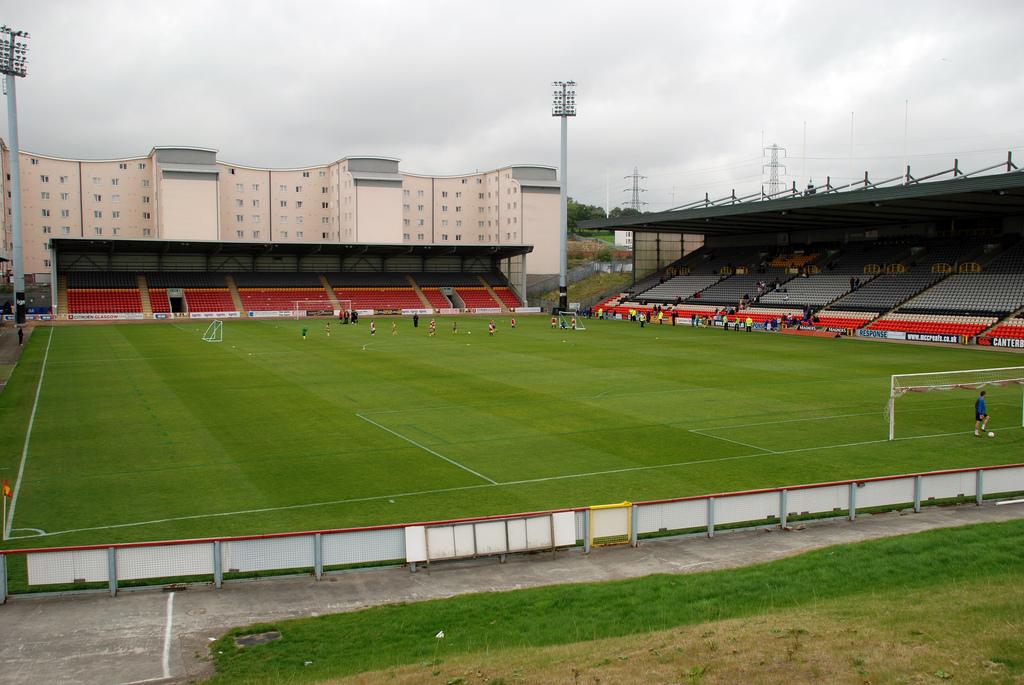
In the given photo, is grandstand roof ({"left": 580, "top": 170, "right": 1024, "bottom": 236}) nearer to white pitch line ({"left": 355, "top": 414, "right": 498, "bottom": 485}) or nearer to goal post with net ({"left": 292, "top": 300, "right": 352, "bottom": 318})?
goal post with net ({"left": 292, "top": 300, "right": 352, "bottom": 318})

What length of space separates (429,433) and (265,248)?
67.0 meters

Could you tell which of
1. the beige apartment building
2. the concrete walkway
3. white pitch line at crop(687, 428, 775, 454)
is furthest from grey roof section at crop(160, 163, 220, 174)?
the concrete walkway

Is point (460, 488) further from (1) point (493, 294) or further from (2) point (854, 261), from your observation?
(1) point (493, 294)

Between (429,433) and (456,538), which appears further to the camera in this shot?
(429,433)

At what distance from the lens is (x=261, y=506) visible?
54.8 feet

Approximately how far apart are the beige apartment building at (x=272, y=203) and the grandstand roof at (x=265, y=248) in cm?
138

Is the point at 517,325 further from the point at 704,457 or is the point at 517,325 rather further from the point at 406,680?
the point at 406,680

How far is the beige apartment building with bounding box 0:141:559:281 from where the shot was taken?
85.3 m

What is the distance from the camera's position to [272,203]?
96.1m

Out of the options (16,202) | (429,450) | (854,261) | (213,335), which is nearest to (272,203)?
(16,202)

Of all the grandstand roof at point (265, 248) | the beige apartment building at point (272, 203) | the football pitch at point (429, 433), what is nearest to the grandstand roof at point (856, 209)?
the football pitch at point (429, 433)

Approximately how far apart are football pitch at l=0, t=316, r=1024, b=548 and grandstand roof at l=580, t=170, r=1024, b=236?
10432 millimetres

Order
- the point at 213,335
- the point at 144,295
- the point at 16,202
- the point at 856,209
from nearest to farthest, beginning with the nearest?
1. the point at 213,335
2. the point at 856,209
3. the point at 16,202
4. the point at 144,295

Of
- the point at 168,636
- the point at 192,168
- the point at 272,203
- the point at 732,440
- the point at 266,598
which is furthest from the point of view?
the point at 272,203
